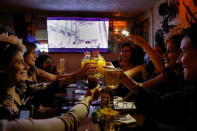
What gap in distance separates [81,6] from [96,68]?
4.80m

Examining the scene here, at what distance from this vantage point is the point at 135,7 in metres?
6.43

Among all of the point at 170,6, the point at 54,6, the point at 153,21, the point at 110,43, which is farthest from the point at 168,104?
the point at 110,43

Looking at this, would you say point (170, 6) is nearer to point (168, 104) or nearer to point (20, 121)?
point (168, 104)

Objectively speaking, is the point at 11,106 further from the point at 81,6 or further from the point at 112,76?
the point at 81,6

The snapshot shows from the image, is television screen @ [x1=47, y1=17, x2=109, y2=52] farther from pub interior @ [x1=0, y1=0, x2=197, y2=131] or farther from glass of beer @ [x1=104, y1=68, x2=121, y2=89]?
glass of beer @ [x1=104, y1=68, x2=121, y2=89]

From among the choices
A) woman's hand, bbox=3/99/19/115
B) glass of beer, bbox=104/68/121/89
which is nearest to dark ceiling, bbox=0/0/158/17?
glass of beer, bbox=104/68/121/89

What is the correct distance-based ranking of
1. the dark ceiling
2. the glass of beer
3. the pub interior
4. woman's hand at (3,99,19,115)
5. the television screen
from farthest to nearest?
the television screen, the dark ceiling, the glass of beer, woman's hand at (3,99,19,115), the pub interior

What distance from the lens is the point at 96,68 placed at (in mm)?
2207

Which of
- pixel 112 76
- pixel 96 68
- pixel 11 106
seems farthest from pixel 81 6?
pixel 11 106

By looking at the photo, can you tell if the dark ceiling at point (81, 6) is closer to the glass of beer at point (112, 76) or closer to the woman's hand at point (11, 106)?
the glass of beer at point (112, 76)

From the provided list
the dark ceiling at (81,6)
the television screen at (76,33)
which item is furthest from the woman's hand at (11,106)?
the television screen at (76,33)

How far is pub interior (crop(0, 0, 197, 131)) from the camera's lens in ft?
3.40

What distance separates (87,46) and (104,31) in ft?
3.17

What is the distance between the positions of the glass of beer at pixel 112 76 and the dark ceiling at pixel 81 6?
4788 millimetres
